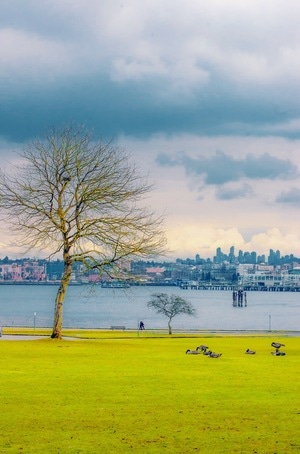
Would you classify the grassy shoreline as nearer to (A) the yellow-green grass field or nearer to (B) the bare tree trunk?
(B) the bare tree trunk

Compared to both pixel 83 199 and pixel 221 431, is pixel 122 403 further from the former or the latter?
pixel 83 199

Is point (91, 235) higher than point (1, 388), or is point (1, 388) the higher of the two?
point (91, 235)

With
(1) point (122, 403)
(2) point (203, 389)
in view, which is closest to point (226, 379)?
(2) point (203, 389)

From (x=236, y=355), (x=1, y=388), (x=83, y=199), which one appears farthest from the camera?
(x=83, y=199)

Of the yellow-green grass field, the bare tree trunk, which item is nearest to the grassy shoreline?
the bare tree trunk

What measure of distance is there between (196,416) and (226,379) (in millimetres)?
8285

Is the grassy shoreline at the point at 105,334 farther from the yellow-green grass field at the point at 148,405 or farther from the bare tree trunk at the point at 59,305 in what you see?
the yellow-green grass field at the point at 148,405

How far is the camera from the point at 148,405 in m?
21.5

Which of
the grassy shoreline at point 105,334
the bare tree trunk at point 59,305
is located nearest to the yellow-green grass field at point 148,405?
the bare tree trunk at point 59,305

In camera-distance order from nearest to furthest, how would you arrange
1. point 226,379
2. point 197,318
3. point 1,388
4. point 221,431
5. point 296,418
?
point 221,431
point 296,418
point 1,388
point 226,379
point 197,318

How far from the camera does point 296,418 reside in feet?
64.0

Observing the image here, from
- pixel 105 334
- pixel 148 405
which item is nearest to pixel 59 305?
pixel 105 334

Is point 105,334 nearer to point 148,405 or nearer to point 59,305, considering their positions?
point 59,305

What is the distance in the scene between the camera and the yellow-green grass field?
653 inches
